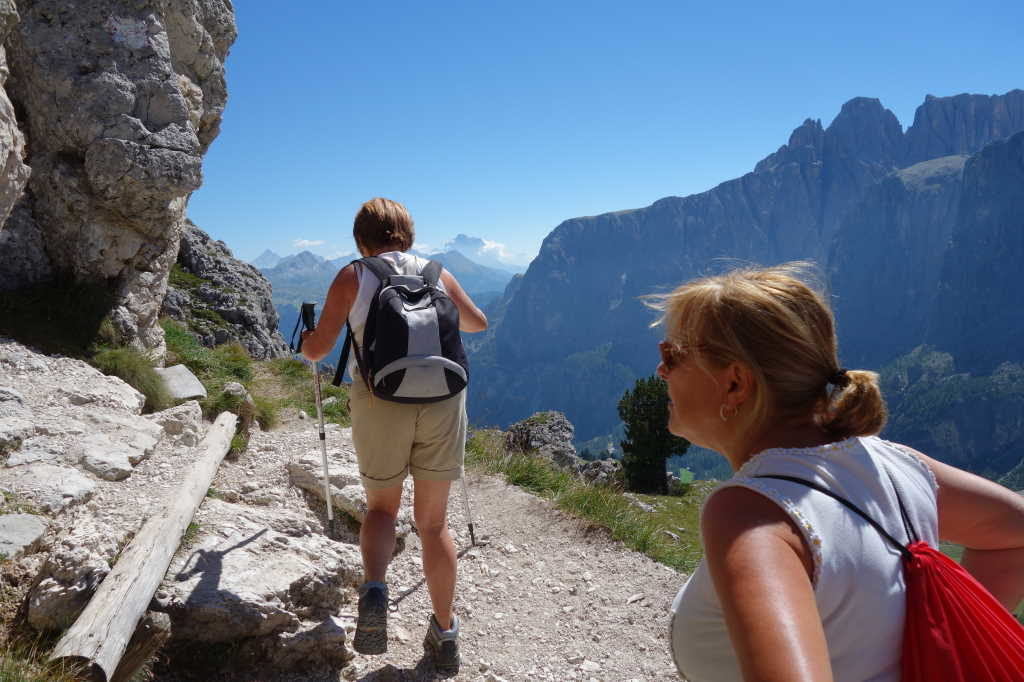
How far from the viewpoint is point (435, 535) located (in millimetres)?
4090

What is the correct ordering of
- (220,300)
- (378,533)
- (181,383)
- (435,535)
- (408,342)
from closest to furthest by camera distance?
1. (408,342)
2. (378,533)
3. (435,535)
4. (181,383)
5. (220,300)

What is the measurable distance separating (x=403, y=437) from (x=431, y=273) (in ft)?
3.53

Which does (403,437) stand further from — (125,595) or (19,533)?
(19,533)

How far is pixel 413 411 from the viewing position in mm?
3883

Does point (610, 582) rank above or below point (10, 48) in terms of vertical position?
below

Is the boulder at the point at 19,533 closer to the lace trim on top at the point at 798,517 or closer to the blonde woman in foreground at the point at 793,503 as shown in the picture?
the blonde woman in foreground at the point at 793,503

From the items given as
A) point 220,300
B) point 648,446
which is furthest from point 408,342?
point 648,446

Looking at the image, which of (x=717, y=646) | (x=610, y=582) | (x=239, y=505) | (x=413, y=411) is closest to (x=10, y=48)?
(x=239, y=505)

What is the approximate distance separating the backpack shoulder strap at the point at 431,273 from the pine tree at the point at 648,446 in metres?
34.6

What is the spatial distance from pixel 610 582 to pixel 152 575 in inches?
163

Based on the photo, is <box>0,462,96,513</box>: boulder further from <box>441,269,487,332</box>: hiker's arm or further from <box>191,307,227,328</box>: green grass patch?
<box>191,307,227,328</box>: green grass patch

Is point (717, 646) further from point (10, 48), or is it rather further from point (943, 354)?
point (943, 354)

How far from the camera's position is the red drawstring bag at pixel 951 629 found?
1.18 m

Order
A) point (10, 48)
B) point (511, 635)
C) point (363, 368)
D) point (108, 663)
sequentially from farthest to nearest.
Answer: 1. point (10, 48)
2. point (511, 635)
3. point (363, 368)
4. point (108, 663)
